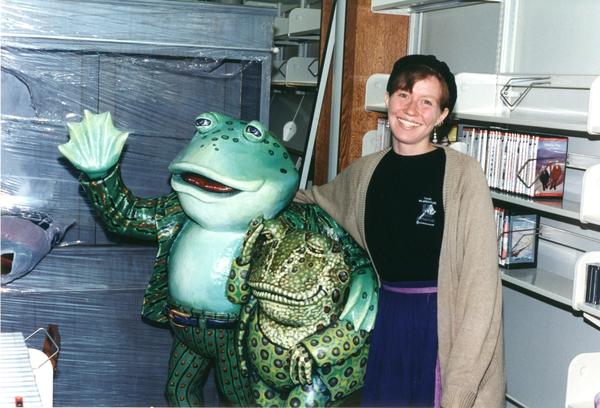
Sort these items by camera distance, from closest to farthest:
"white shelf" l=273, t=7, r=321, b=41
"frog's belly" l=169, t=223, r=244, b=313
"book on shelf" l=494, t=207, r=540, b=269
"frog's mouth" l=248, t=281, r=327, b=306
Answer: "frog's mouth" l=248, t=281, r=327, b=306 < "frog's belly" l=169, t=223, r=244, b=313 < "book on shelf" l=494, t=207, r=540, b=269 < "white shelf" l=273, t=7, r=321, b=41

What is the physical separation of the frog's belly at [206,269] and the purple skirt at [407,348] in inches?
16.4

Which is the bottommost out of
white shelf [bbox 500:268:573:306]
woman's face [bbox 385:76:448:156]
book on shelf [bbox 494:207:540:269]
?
white shelf [bbox 500:268:573:306]

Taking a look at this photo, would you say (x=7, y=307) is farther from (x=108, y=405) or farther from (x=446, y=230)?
(x=446, y=230)

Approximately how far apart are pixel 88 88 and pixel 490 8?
1.52m

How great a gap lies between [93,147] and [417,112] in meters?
0.88

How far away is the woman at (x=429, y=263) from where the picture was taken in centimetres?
220

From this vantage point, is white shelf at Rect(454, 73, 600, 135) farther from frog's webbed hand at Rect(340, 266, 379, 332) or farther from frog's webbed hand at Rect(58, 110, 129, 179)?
frog's webbed hand at Rect(58, 110, 129, 179)

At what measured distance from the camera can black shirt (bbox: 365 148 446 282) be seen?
2.25 m

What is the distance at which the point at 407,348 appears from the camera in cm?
229

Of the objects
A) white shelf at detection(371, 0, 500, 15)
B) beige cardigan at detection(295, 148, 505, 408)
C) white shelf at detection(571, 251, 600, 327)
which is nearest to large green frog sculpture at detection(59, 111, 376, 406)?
beige cardigan at detection(295, 148, 505, 408)

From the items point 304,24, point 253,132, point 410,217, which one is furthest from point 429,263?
point 304,24

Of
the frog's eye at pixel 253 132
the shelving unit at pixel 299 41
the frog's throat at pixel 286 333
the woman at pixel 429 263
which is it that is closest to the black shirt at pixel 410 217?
the woman at pixel 429 263

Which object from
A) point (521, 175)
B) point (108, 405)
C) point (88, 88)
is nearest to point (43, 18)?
point (88, 88)

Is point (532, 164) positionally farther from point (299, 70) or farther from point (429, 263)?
point (299, 70)
